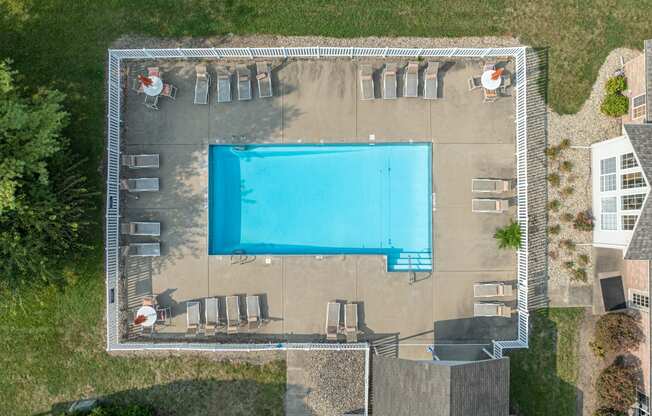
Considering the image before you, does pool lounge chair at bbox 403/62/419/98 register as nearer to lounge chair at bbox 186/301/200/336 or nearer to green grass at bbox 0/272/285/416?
lounge chair at bbox 186/301/200/336

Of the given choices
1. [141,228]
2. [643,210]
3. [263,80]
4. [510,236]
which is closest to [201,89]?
[263,80]

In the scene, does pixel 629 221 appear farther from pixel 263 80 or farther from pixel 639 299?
pixel 263 80

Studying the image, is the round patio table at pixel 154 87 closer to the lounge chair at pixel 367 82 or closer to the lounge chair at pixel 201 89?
the lounge chair at pixel 201 89

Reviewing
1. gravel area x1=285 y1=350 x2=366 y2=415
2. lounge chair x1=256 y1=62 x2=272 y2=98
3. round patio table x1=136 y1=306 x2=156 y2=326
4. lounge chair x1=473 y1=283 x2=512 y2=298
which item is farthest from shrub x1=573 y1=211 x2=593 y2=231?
round patio table x1=136 y1=306 x2=156 y2=326

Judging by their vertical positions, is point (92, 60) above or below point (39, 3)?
below

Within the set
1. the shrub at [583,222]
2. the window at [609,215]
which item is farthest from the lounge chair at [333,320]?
the window at [609,215]

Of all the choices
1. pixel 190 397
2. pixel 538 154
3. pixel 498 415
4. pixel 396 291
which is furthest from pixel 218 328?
pixel 538 154

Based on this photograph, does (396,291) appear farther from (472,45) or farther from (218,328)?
(472,45)
